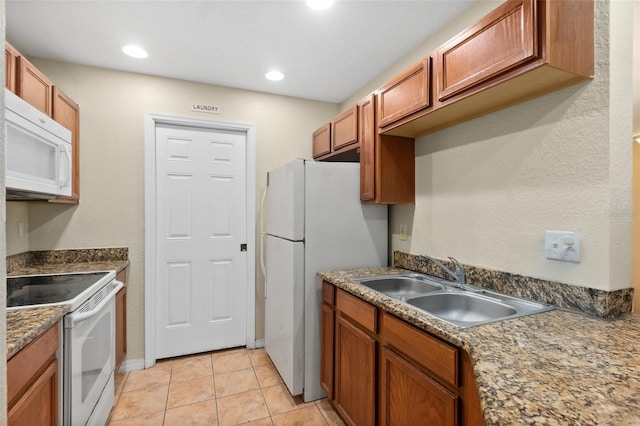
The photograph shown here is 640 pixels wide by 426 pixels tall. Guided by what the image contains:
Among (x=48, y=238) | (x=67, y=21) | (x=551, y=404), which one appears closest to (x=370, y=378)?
(x=551, y=404)

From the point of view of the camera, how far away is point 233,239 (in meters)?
2.97

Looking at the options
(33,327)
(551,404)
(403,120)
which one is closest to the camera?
(551,404)

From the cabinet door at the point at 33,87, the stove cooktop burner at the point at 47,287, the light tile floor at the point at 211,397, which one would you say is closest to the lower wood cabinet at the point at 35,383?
the stove cooktop burner at the point at 47,287

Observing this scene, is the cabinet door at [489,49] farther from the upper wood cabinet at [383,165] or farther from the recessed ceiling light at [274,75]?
the recessed ceiling light at [274,75]

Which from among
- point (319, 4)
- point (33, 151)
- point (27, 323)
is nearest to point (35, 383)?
point (27, 323)

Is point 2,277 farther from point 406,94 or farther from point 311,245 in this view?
point 406,94

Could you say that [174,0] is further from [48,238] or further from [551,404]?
[551,404]

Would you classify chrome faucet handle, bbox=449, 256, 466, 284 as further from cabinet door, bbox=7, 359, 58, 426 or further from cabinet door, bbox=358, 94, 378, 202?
cabinet door, bbox=7, 359, 58, 426

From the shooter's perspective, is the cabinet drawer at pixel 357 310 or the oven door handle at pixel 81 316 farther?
the cabinet drawer at pixel 357 310

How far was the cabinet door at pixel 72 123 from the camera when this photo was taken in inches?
84.4

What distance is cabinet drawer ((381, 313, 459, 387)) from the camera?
43.1 inches

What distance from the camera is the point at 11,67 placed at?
1.69 m

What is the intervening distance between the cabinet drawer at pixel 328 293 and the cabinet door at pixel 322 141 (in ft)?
4.20

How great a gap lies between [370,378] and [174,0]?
92.0 inches
